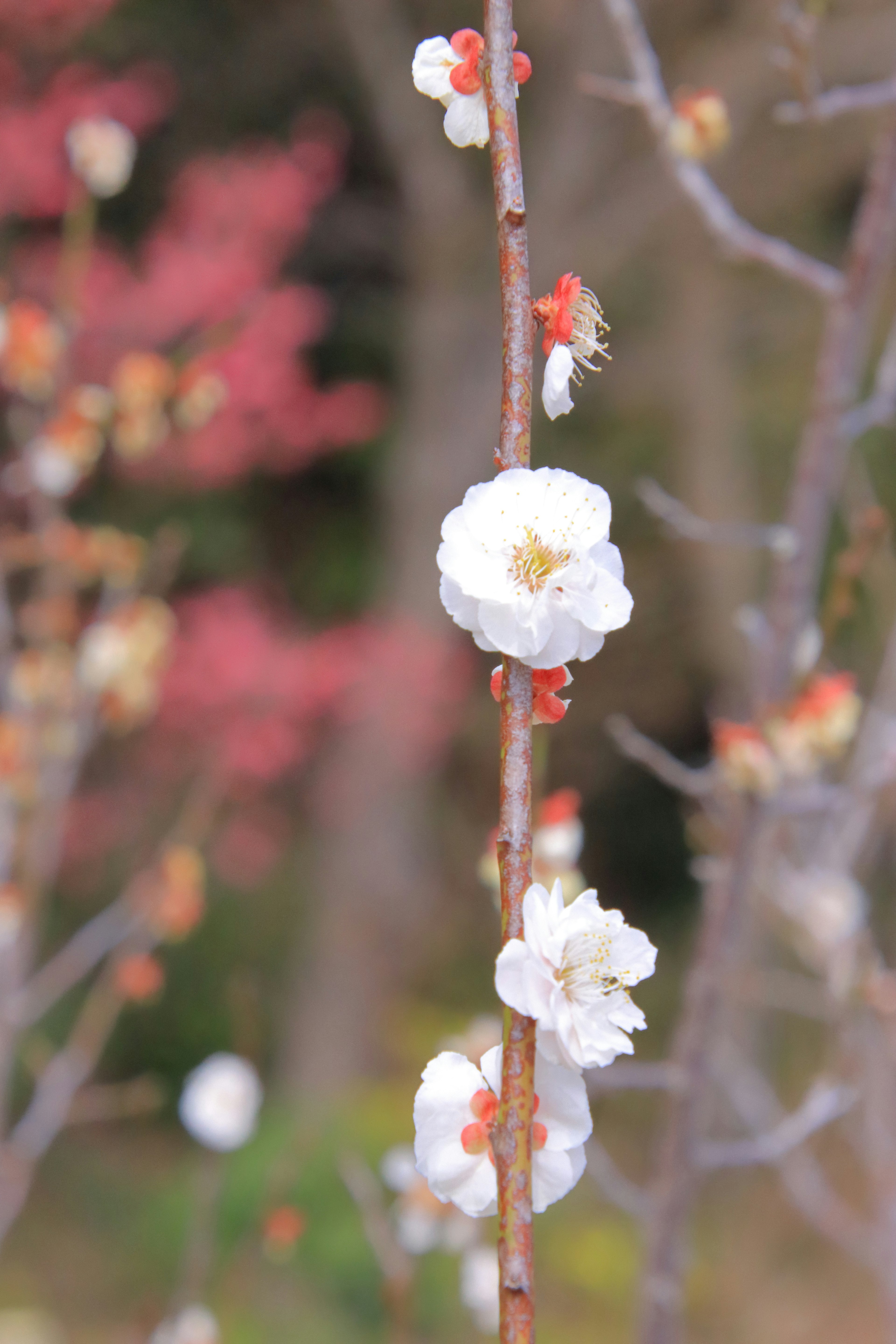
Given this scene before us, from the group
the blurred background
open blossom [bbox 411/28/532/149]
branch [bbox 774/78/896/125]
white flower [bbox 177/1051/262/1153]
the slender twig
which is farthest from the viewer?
the blurred background

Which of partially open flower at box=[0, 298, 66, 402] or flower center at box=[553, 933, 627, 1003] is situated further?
partially open flower at box=[0, 298, 66, 402]

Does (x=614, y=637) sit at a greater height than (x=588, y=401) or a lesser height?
lesser

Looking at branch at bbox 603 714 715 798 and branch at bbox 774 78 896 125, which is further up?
branch at bbox 774 78 896 125

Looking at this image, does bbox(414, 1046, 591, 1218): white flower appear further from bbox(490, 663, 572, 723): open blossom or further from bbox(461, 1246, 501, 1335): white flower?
bbox(461, 1246, 501, 1335): white flower

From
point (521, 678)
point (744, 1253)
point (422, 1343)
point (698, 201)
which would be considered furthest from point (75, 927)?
point (521, 678)

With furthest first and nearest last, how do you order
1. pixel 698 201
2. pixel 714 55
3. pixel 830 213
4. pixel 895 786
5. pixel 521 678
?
pixel 830 213, pixel 714 55, pixel 895 786, pixel 698 201, pixel 521 678

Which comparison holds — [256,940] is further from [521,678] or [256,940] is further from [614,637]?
[521,678]

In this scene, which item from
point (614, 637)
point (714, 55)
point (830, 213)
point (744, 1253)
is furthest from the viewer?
point (614, 637)

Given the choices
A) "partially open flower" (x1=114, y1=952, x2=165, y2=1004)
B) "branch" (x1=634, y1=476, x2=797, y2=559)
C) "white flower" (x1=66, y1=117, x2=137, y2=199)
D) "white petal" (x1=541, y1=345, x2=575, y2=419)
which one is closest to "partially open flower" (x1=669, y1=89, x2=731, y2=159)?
"branch" (x1=634, y1=476, x2=797, y2=559)
